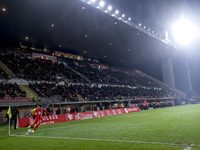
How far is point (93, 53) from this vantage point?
139ft

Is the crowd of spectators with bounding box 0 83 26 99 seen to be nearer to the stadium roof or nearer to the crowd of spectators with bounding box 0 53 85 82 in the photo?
the crowd of spectators with bounding box 0 53 85 82

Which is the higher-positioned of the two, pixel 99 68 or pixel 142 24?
pixel 142 24

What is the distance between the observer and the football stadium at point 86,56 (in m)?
20.4

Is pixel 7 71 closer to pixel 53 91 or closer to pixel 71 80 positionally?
pixel 53 91

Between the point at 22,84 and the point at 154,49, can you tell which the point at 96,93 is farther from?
the point at 154,49

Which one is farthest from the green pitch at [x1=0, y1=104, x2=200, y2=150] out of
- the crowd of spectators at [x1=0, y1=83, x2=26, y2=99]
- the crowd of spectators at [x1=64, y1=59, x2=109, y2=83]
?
the crowd of spectators at [x1=64, y1=59, x2=109, y2=83]

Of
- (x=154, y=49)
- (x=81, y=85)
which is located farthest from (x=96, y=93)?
(x=154, y=49)

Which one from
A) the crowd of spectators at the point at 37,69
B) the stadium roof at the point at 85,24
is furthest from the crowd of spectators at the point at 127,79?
the crowd of spectators at the point at 37,69

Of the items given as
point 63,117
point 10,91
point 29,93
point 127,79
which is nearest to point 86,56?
point 127,79

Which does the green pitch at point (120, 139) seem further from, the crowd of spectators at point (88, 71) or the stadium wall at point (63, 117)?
the crowd of spectators at point (88, 71)

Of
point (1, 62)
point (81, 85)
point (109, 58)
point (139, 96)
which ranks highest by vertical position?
point (109, 58)

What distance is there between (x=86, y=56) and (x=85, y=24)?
702 inches

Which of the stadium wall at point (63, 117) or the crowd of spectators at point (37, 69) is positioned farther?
the crowd of spectators at point (37, 69)

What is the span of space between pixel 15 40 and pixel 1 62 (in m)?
5.51
